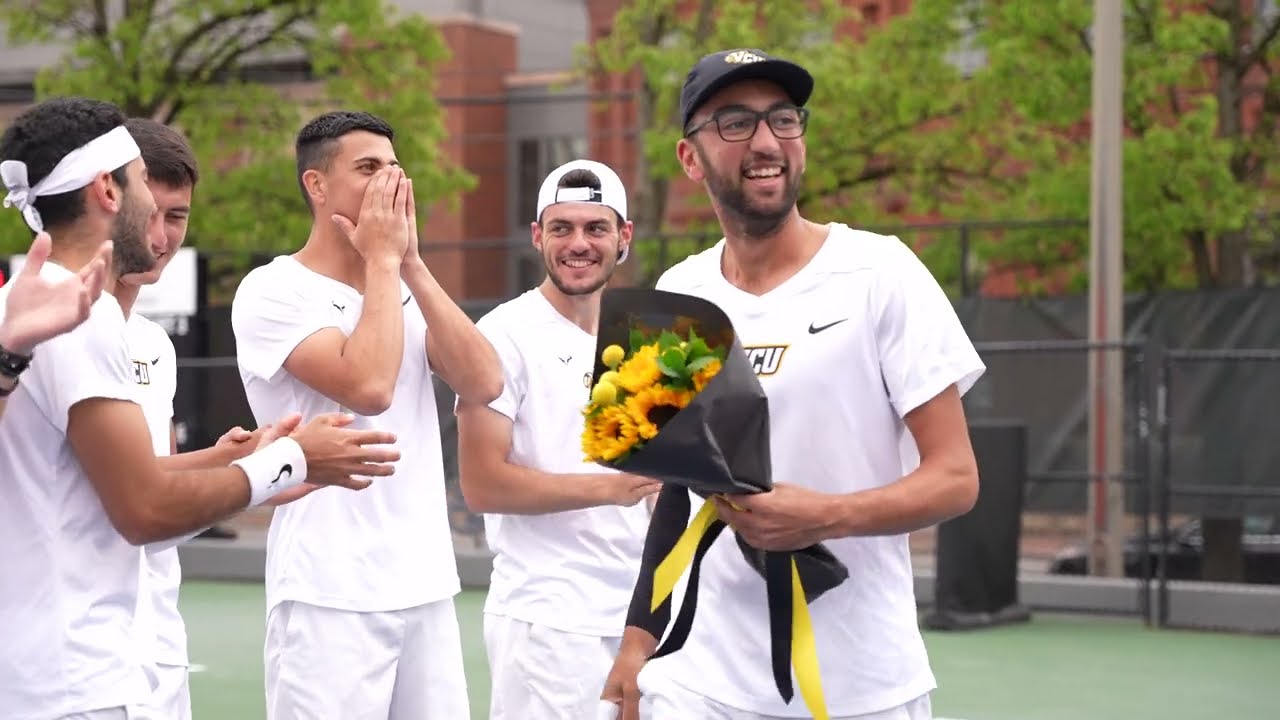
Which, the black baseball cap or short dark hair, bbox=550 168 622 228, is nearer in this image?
the black baseball cap

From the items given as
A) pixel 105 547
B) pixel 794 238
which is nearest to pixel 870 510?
pixel 794 238

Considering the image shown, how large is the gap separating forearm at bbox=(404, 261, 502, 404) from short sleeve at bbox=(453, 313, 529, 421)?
1.51 feet

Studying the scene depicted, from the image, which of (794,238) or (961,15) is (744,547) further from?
(961,15)

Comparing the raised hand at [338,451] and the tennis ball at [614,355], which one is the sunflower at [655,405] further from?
the raised hand at [338,451]

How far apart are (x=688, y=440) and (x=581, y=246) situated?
2.80m

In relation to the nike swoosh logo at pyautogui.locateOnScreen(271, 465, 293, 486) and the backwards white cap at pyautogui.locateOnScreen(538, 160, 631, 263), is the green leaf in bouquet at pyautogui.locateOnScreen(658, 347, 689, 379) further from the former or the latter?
the backwards white cap at pyautogui.locateOnScreen(538, 160, 631, 263)

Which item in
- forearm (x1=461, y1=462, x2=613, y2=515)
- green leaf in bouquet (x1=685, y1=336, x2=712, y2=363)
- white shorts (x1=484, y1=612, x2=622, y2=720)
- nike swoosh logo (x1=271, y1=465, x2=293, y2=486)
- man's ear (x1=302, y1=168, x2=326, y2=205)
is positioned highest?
man's ear (x1=302, y1=168, x2=326, y2=205)

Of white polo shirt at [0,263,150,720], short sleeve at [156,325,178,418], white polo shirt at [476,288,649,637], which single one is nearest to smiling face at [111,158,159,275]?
white polo shirt at [0,263,150,720]

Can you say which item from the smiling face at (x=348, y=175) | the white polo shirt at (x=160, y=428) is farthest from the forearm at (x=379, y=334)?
the white polo shirt at (x=160, y=428)

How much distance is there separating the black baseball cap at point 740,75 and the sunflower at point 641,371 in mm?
553

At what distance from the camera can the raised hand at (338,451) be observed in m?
4.18

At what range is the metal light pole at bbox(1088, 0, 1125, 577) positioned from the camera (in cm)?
1387

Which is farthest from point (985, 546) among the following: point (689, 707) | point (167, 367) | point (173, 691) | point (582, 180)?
point (689, 707)

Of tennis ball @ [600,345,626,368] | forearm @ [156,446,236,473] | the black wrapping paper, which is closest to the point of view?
the black wrapping paper
